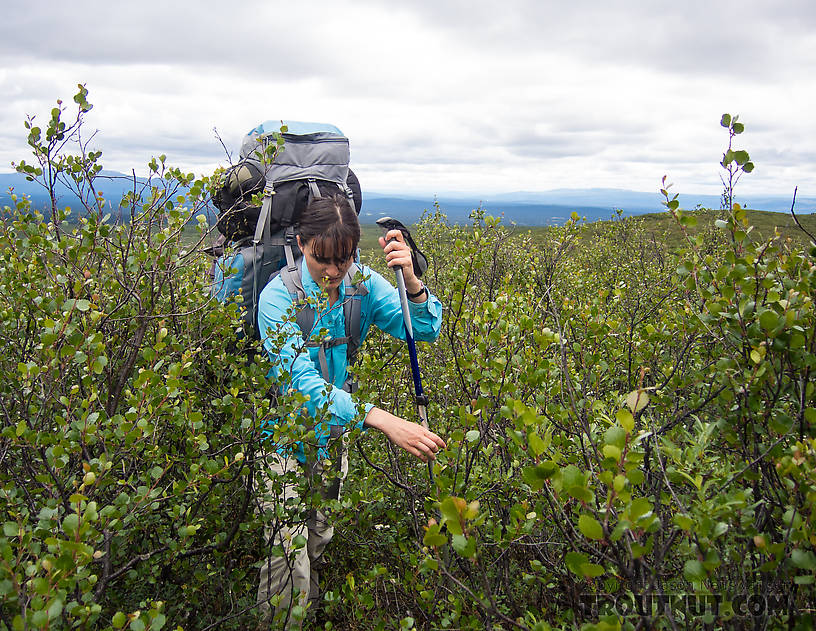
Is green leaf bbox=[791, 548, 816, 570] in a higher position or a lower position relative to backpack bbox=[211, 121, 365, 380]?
lower

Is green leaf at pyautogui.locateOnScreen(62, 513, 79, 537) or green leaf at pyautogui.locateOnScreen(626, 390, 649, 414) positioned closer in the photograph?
green leaf at pyautogui.locateOnScreen(626, 390, 649, 414)

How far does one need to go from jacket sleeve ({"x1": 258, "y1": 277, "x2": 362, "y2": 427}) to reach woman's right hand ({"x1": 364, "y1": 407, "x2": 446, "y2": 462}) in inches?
9.8

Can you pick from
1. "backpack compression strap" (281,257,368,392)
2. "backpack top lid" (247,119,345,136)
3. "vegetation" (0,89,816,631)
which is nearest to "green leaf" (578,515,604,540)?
"vegetation" (0,89,816,631)

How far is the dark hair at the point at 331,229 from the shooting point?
12.3 feet

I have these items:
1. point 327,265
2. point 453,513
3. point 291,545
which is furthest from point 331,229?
point 453,513

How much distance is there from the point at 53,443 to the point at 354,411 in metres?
1.55

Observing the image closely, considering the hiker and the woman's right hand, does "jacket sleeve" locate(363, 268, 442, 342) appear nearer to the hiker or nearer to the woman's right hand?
the hiker

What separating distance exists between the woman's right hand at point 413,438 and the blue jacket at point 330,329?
0.25m

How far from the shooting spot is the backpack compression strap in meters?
3.76

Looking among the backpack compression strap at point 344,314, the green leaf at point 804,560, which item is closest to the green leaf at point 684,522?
the green leaf at point 804,560

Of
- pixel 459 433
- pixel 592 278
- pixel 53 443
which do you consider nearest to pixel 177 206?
pixel 53 443

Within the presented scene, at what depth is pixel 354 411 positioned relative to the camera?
10.2 feet

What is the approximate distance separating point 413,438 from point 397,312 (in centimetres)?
159

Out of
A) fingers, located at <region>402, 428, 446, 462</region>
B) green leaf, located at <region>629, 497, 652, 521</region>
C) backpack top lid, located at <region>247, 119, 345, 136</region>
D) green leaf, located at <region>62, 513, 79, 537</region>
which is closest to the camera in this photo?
green leaf, located at <region>629, 497, 652, 521</region>
